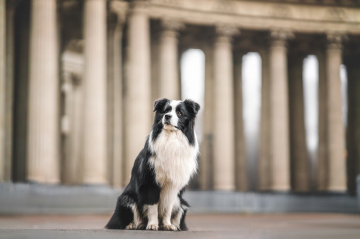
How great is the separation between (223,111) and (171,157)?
7371 cm

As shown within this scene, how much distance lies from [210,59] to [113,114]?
2163 centimetres

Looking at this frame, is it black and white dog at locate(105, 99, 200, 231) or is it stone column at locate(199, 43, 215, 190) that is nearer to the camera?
black and white dog at locate(105, 99, 200, 231)

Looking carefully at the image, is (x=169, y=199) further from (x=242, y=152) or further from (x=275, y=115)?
(x=242, y=152)

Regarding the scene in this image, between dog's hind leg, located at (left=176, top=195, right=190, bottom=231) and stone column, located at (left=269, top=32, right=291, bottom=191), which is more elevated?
stone column, located at (left=269, top=32, right=291, bottom=191)

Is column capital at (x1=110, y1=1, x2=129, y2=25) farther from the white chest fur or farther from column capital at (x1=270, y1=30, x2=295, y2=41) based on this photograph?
the white chest fur

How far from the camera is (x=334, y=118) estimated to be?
100 meters

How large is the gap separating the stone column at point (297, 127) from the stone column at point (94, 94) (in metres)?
47.9

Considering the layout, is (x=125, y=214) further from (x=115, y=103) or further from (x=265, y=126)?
(x=265, y=126)

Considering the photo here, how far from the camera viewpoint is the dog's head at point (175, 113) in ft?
65.4

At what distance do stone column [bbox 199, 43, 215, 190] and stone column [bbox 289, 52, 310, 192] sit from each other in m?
20.5

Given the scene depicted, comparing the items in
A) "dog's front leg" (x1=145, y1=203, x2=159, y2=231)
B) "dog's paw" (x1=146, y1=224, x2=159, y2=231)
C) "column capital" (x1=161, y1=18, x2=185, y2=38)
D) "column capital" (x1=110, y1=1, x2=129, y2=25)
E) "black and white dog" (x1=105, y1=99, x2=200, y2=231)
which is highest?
"column capital" (x1=110, y1=1, x2=129, y2=25)

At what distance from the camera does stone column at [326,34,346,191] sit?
324 feet

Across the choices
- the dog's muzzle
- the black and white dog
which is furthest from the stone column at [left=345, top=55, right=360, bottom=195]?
the dog's muzzle

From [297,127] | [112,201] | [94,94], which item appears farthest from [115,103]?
[297,127]
